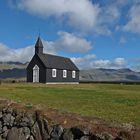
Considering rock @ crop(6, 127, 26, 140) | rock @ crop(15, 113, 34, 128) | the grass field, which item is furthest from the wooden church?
rock @ crop(15, 113, 34, 128)

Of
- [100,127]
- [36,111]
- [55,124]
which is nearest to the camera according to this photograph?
[100,127]

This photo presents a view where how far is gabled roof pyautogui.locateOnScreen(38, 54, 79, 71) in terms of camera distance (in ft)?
286

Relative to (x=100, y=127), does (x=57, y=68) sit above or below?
above

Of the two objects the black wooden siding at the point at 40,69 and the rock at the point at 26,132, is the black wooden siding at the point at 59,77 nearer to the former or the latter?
the black wooden siding at the point at 40,69

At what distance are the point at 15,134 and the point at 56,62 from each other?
7857cm

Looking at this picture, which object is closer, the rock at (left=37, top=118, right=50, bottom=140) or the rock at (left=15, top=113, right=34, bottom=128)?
the rock at (left=37, top=118, right=50, bottom=140)

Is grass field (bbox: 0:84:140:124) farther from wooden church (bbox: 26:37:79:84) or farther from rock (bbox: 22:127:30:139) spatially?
wooden church (bbox: 26:37:79:84)

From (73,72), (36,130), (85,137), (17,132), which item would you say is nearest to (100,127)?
(85,137)

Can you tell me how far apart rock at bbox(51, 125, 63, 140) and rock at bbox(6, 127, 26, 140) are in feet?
6.05

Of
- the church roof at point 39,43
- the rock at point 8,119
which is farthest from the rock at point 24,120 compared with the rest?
the church roof at point 39,43

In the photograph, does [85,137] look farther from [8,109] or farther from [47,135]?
[8,109]

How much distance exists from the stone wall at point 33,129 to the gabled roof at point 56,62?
2781 inches

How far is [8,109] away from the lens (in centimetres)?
1504

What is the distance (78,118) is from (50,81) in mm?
74510
